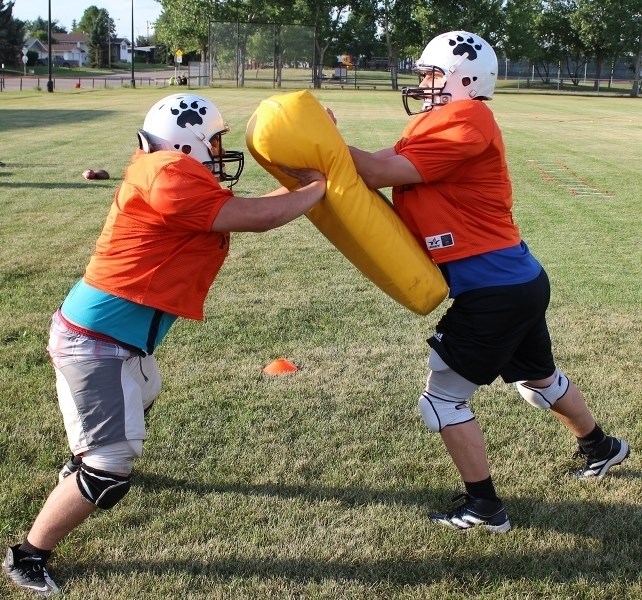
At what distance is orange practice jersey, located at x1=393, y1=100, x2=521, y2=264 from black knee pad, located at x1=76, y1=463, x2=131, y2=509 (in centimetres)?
163

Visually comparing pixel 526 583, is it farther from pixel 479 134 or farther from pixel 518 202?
pixel 518 202

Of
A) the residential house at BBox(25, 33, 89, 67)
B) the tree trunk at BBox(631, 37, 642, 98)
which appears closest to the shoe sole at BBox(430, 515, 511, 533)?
the tree trunk at BBox(631, 37, 642, 98)

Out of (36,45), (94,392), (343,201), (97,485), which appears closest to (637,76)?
(343,201)

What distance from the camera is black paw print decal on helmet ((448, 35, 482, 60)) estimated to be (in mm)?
3438

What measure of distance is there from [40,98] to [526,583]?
39.3 metres

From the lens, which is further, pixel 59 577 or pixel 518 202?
pixel 518 202

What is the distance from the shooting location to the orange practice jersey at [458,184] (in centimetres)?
324

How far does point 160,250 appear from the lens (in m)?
3.04

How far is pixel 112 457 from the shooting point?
117 inches

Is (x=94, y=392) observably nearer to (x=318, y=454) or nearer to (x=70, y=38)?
(x=318, y=454)

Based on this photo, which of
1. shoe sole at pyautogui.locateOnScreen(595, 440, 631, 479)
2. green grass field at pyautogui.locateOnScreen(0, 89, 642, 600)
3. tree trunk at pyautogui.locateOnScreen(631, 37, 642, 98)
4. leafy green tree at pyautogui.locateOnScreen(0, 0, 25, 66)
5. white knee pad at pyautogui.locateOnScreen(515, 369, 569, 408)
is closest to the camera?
green grass field at pyautogui.locateOnScreen(0, 89, 642, 600)

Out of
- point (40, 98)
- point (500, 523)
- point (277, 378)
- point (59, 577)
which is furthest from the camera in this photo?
point (40, 98)

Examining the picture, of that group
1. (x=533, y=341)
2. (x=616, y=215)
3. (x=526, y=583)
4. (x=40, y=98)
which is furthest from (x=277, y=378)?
(x=40, y=98)

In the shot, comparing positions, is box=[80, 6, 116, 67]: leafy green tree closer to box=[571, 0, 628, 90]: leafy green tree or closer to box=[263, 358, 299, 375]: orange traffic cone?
box=[571, 0, 628, 90]: leafy green tree
